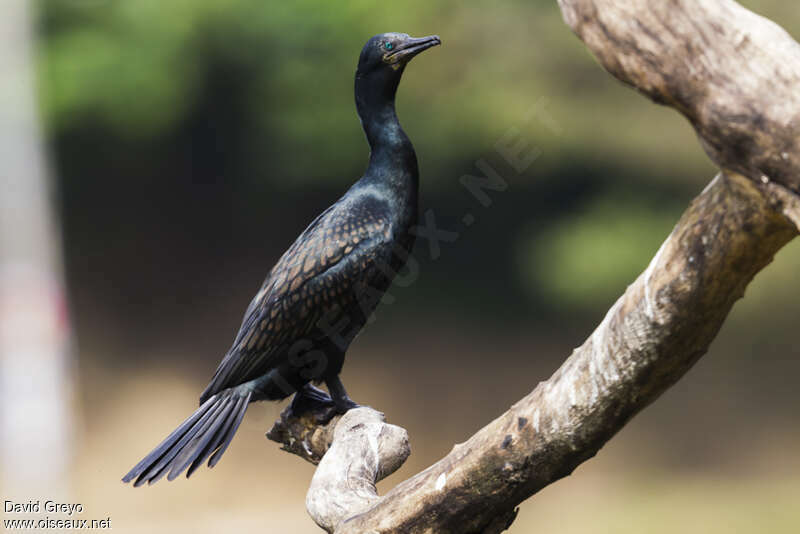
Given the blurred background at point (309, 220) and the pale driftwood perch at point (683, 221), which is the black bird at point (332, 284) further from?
the blurred background at point (309, 220)

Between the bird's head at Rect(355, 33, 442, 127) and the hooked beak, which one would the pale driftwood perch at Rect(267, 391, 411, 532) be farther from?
the hooked beak

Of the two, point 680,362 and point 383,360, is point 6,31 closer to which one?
point 383,360

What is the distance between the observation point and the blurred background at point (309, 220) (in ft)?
17.5

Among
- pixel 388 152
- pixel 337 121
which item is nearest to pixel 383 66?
pixel 388 152

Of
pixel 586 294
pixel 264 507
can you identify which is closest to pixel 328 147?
pixel 586 294

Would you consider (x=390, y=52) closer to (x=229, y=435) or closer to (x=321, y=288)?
(x=321, y=288)

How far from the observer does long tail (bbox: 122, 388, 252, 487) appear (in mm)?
2258

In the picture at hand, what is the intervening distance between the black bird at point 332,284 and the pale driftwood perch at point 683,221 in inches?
34.9

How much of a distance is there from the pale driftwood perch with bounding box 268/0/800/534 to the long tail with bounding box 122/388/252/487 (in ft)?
3.01

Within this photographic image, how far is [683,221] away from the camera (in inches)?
55.4

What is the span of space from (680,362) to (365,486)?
0.82 meters

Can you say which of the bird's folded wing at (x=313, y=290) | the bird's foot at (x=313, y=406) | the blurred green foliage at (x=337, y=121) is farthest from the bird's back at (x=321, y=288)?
the blurred green foliage at (x=337, y=121)

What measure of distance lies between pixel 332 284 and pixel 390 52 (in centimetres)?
66

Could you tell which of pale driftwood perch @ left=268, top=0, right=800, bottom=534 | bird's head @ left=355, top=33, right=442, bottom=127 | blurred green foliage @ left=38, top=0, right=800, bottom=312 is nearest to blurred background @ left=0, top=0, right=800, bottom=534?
blurred green foliage @ left=38, top=0, right=800, bottom=312
